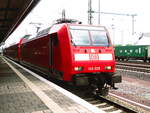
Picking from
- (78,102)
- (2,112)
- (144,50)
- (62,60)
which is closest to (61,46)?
(62,60)

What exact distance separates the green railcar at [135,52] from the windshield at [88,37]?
21224 millimetres

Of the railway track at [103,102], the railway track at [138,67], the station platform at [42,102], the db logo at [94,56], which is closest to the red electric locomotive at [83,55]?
the db logo at [94,56]

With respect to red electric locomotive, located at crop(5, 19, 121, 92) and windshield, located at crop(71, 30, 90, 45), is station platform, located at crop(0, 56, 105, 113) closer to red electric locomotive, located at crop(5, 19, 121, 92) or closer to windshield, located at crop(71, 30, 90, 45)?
red electric locomotive, located at crop(5, 19, 121, 92)

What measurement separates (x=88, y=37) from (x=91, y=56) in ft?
2.67

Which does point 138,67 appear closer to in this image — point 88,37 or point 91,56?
point 88,37

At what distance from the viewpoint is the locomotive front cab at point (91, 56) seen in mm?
9172

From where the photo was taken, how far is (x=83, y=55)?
9344 mm

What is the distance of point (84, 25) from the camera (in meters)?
10.1

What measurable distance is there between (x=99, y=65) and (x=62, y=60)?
144 centimetres

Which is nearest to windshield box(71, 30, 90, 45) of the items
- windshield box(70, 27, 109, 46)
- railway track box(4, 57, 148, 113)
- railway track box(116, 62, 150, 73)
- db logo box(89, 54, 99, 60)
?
windshield box(70, 27, 109, 46)

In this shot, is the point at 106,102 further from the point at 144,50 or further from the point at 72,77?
the point at 144,50

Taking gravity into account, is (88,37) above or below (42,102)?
above

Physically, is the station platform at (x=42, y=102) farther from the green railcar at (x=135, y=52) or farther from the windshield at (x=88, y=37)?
the green railcar at (x=135, y=52)

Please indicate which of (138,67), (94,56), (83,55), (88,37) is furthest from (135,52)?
(83,55)
